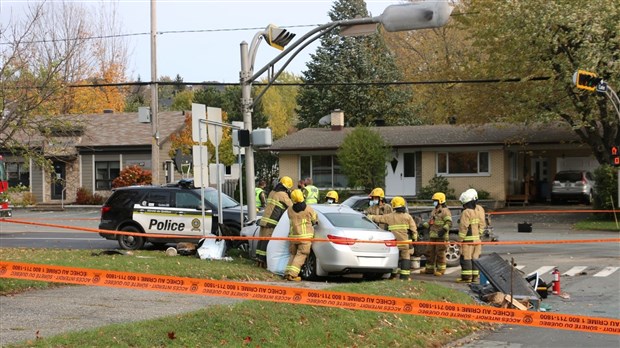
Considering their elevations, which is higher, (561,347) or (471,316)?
(471,316)

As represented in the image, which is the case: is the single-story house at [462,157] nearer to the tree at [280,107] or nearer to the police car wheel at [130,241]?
the tree at [280,107]

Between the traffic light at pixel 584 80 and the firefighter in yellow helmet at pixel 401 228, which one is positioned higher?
the traffic light at pixel 584 80

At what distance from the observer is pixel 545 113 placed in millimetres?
34469

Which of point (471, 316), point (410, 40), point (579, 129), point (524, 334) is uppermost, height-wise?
point (410, 40)

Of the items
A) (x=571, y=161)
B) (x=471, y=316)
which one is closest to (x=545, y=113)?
(x=571, y=161)

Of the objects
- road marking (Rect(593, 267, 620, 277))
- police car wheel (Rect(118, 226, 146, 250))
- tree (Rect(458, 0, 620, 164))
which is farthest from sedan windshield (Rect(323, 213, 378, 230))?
tree (Rect(458, 0, 620, 164))

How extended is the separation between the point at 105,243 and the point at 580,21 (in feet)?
62.7

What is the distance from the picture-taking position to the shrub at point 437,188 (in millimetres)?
42250

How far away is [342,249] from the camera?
608 inches

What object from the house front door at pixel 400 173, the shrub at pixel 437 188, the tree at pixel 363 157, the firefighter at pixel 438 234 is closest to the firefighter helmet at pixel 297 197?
the firefighter at pixel 438 234

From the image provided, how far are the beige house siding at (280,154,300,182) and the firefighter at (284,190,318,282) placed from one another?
30750mm

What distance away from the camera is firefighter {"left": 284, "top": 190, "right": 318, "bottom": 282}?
1546cm

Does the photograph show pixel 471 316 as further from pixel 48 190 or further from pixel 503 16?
pixel 48 190

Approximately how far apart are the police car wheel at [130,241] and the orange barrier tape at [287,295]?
41.0 ft
